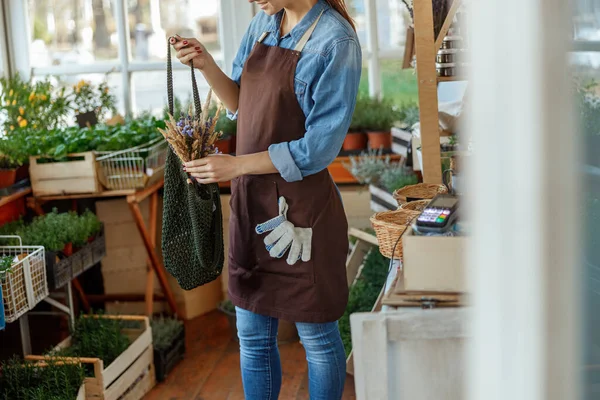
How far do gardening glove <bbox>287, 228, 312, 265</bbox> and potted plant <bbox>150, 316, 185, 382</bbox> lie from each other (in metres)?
1.38

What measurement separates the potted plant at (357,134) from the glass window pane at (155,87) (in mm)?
843

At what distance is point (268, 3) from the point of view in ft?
6.86

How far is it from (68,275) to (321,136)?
1.45 metres

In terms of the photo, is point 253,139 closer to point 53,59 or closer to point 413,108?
point 413,108

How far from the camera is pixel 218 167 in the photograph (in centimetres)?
213

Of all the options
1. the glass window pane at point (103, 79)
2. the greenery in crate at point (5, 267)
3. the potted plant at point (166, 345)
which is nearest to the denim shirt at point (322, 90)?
the greenery in crate at point (5, 267)

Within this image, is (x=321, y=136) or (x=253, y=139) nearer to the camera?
(x=321, y=136)

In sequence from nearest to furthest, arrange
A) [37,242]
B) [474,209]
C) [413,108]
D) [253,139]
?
1. [474,209]
2. [253,139]
3. [37,242]
4. [413,108]

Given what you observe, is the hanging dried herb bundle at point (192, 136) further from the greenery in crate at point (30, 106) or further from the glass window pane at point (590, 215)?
the greenery in crate at point (30, 106)

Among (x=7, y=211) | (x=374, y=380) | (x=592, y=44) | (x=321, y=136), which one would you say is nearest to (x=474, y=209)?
(x=592, y=44)

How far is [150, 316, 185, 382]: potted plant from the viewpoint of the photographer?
3375mm

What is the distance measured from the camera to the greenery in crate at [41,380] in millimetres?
2666

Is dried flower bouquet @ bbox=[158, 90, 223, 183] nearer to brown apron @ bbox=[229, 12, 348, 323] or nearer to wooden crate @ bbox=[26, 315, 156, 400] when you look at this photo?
brown apron @ bbox=[229, 12, 348, 323]

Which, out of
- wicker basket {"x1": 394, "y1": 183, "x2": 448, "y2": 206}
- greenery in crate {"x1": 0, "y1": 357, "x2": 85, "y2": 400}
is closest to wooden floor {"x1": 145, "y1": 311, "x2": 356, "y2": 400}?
greenery in crate {"x1": 0, "y1": 357, "x2": 85, "y2": 400}
